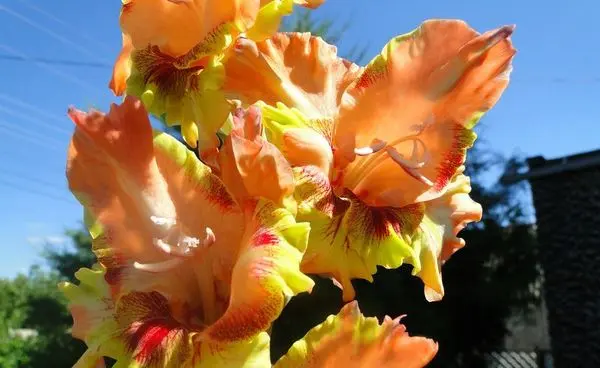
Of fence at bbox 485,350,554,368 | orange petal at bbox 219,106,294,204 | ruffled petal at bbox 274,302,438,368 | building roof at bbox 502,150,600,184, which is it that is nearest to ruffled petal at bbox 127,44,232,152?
orange petal at bbox 219,106,294,204

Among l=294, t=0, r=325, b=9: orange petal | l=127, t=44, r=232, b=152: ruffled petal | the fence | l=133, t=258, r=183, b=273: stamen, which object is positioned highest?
the fence

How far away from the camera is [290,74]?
793 mm

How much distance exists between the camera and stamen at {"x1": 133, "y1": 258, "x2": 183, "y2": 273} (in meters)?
0.66

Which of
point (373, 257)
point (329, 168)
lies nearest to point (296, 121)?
point (329, 168)

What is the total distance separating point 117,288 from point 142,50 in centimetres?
26

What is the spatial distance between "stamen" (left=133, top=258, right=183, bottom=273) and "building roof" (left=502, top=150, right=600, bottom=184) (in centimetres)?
761

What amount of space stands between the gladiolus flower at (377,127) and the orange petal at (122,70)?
0.15 m

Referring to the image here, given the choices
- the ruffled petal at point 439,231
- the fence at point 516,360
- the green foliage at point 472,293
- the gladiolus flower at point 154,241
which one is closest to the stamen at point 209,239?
the gladiolus flower at point 154,241

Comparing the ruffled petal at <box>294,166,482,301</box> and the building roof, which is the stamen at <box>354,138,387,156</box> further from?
the building roof

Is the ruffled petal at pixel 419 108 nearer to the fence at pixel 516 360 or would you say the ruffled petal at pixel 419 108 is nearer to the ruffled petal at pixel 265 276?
the ruffled petal at pixel 265 276

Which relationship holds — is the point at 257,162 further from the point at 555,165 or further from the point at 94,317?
the point at 555,165

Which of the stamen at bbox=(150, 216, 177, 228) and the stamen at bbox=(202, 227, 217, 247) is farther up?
the stamen at bbox=(150, 216, 177, 228)

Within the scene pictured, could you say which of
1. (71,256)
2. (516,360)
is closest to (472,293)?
(516,360)

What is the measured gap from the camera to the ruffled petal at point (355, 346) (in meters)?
0.68
